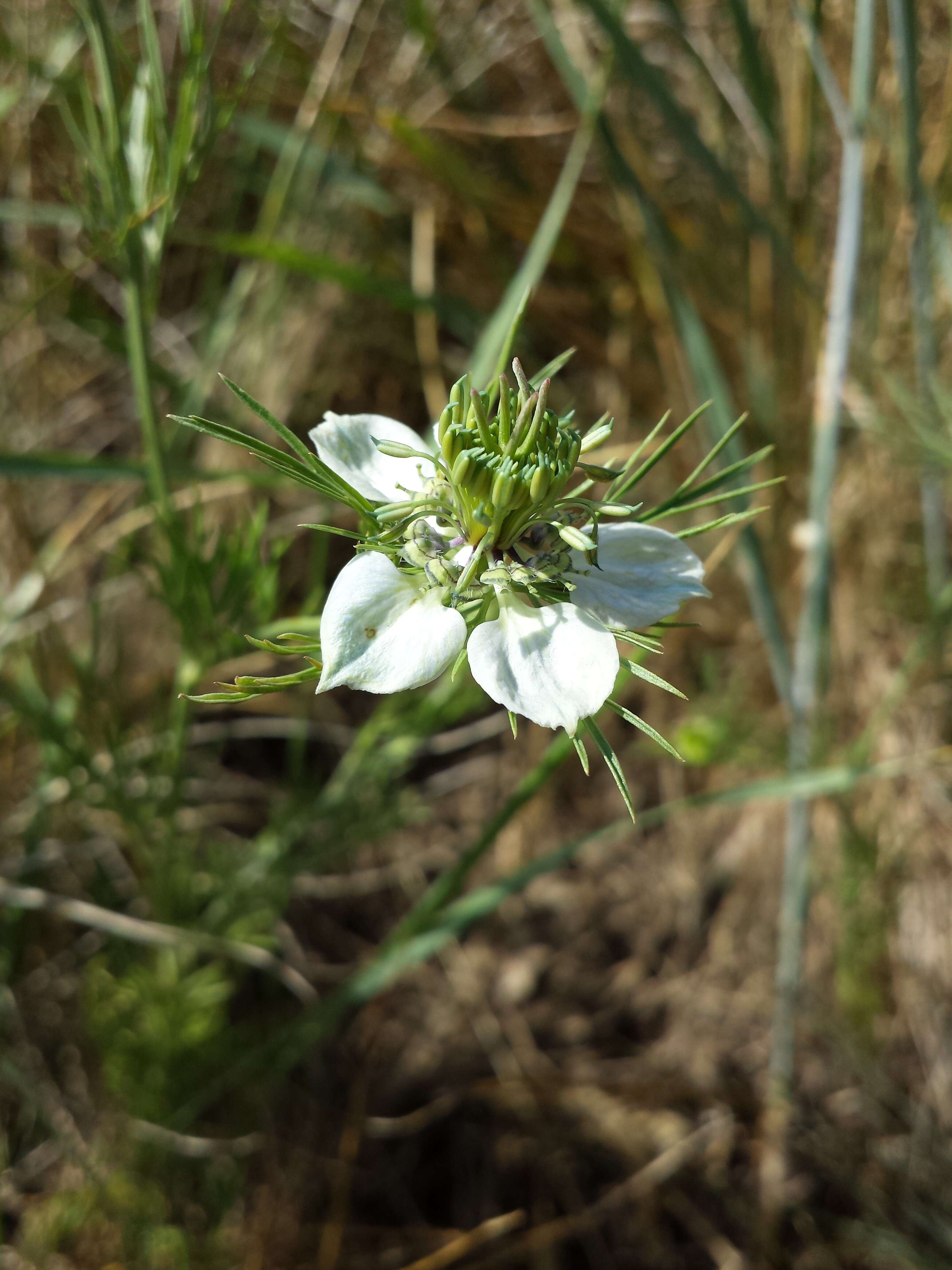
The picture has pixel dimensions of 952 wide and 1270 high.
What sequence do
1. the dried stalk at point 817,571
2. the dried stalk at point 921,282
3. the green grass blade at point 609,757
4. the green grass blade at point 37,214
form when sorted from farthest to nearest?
1. the green grass blade at point 37,214
2. the dried stalk at point 817,571
3. the dried stalk at point 921,282
4. the green grass blade at point 609,757

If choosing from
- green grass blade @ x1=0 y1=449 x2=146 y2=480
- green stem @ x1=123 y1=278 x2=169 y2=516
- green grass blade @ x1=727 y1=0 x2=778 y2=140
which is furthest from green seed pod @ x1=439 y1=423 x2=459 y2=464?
green grass blade @ x1=727 y1=0 x2=778 y2=140

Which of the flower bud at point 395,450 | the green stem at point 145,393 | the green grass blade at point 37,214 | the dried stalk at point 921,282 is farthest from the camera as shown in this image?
the green grass blade at point 37,214

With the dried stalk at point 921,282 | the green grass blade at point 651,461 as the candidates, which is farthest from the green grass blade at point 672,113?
the green grass blade at point 651,461

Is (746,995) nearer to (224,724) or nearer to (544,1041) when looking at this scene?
(544,1041)

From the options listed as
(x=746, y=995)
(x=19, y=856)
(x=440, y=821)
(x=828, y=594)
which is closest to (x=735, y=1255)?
(x=746, y=995)

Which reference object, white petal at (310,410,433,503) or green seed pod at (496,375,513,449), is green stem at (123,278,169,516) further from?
green seed pod at (496,375,513,449)

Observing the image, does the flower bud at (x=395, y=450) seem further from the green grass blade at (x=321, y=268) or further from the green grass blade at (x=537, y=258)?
the green grass blade at (x=321, y=268)

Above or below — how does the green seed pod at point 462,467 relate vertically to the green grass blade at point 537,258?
below
